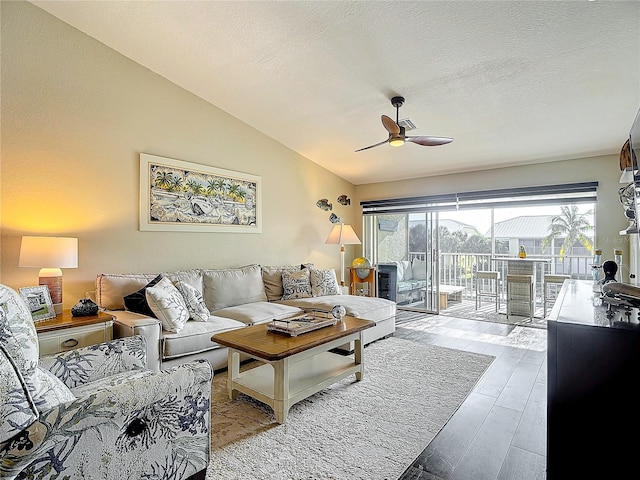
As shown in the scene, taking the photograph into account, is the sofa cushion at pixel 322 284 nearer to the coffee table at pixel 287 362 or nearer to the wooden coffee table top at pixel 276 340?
the coffee table at pixel 287 362

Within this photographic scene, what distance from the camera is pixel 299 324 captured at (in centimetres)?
273

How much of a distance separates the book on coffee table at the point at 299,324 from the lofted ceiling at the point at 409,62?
7.60ft

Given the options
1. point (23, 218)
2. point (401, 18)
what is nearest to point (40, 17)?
point (23, 218)

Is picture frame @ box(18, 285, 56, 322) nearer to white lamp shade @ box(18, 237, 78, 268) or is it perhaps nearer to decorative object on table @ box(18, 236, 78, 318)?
decorative object on table @ box(18, 236, 78, 318)

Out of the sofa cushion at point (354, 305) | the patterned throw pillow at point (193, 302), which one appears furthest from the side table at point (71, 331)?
the sofa cushion at point (354, 305)

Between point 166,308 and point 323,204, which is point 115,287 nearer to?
point 166,308

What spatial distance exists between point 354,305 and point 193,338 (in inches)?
70.9

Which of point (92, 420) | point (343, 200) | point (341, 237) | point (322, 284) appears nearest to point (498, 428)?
point (92, 420)

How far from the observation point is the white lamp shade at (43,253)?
2.57 meters

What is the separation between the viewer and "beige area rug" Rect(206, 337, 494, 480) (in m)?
1.85

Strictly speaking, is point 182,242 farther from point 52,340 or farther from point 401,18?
point 401,18

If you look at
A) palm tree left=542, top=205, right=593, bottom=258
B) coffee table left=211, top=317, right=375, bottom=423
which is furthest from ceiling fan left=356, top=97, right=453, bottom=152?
palm tree left=542, top=205, right=593, bottom=258

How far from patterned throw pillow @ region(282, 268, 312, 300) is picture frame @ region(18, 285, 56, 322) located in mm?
2456

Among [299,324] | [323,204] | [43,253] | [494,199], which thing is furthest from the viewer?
[323,204]
